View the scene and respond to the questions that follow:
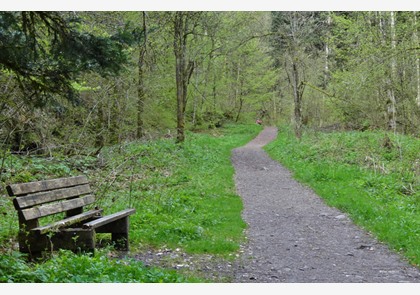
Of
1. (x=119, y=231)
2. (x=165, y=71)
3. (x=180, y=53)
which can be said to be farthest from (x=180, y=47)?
(x=119, y=231)

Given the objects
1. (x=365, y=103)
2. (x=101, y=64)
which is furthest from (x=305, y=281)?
(x=365, y=103)

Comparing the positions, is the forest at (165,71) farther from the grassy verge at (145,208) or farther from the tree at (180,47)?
the grassy verge at (145,208)

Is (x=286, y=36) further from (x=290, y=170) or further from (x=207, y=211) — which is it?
(x=207, y=211)

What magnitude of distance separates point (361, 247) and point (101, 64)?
463 cm

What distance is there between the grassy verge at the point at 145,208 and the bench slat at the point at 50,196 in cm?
58

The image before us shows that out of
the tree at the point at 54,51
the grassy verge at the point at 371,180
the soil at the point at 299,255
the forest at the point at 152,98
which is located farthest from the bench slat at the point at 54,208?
the grassy verge at the point at 371,180

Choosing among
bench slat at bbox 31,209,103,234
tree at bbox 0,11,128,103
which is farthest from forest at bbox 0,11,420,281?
bench slat at bbox 31,209,103,234

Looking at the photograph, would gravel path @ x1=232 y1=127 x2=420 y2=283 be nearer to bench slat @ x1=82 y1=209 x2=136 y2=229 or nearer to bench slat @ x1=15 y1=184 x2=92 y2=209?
bench slat @ x1=82 y1=209 x2=136 y2=229

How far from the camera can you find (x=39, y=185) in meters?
5.45

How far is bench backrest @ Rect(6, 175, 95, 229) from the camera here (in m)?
5.07

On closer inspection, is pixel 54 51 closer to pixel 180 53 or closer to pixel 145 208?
pixel 145 208
